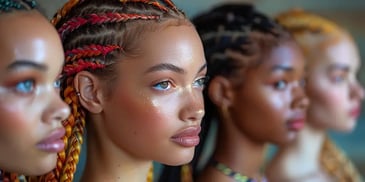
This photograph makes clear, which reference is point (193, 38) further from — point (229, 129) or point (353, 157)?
point (353, 157)

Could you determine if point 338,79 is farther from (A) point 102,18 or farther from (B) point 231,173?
(A) point 102,18

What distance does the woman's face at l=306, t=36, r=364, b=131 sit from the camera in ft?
5.43

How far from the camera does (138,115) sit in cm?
104

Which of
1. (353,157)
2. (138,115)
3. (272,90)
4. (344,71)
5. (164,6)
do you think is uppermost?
(164,6)

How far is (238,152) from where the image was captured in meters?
1.40

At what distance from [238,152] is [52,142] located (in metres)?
0.57

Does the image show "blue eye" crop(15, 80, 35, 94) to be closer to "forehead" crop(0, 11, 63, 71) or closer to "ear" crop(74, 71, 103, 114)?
"forehead" crop(0, 11, 63, 71)

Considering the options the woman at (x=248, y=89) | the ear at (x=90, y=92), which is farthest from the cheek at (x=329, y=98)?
the ear at (x=90, y=92)

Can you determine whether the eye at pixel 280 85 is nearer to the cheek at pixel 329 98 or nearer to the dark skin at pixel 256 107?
the dark skin at pixel 256 107

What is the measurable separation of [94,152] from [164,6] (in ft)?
0.94

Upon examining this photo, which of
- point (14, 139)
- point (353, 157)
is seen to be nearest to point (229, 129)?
point (14, 139)

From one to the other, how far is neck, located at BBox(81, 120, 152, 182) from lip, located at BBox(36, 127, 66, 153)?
17cm

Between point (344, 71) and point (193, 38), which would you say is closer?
point (193, 38)

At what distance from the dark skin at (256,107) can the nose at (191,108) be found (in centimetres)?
31
